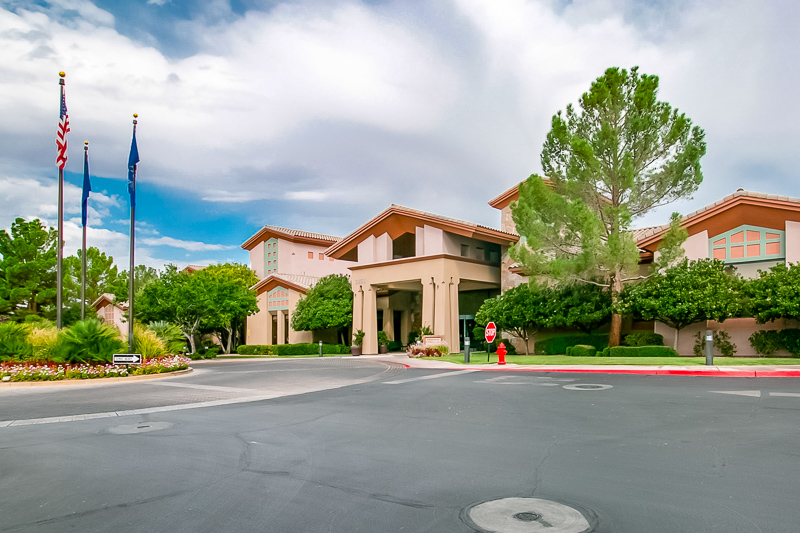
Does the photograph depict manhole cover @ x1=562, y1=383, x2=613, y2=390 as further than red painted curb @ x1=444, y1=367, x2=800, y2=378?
No

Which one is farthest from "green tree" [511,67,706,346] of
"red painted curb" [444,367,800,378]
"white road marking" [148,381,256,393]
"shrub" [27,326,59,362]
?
"shrub" [27,326,59,362]

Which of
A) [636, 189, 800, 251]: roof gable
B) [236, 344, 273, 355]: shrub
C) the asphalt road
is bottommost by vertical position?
[236, 344, 273, 355]: shrub

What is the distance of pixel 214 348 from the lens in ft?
142

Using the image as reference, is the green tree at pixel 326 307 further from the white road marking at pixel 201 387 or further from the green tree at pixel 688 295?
the white road marking at pixel 201 387

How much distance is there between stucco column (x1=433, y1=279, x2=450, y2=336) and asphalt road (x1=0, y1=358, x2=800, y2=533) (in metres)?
22.8

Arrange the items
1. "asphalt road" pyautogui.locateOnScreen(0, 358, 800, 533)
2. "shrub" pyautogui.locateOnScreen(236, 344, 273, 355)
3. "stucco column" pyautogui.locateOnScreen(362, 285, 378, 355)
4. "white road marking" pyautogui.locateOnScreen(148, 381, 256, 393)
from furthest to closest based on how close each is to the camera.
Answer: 1. "shrub" pyautogui.locateOnScreen(236, 344, 273, 355)
2. "stucco column" pyautogui.locateOnScreen(362, 285, 378, 355)
3. "white road marking" pyautogui.locateOnScreen(148, 381, 256, 393)
4. "asphalt road" pyautogui.locateOnScreen(0, 358, 800, 533)

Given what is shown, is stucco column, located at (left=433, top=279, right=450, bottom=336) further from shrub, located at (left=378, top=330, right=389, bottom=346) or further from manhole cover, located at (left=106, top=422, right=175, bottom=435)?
manhole cover, located at (left=106, top=422, right=175, bottom=435)

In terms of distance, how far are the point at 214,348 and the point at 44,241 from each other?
609 inches

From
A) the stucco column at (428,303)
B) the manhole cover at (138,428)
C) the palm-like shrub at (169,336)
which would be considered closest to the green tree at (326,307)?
the stucco column at (428,303)

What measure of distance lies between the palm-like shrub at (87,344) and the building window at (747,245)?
25.1 m

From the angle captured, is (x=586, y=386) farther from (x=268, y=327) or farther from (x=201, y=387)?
(x=268, y=327)

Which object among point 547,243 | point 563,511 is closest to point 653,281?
point 547,243

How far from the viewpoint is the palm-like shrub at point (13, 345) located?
21.0 metres

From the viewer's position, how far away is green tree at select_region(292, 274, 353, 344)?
41562 millimetres
